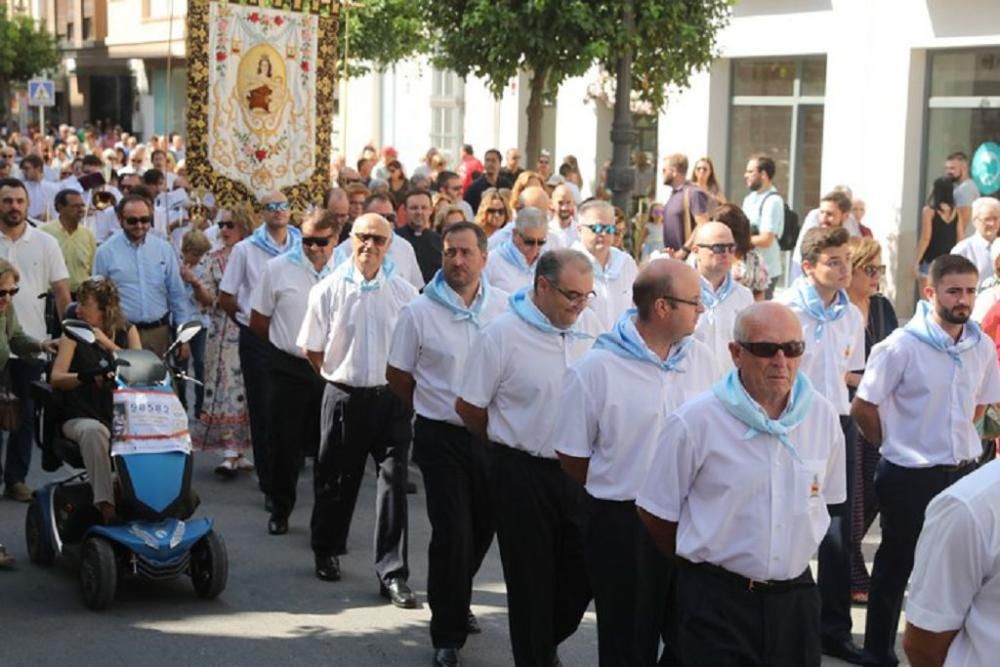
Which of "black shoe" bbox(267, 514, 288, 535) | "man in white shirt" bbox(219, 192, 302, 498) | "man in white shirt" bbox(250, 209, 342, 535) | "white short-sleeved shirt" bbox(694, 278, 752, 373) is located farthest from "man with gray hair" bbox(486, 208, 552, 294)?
"black shoe" bbox(267, 514, 288, 535)

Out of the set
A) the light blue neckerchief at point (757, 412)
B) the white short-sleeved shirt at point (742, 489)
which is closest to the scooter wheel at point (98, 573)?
the white short-sleeved shirt at point (742, 489)

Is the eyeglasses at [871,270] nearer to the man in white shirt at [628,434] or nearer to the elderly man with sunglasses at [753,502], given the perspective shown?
the man in white shirt at [628,434]

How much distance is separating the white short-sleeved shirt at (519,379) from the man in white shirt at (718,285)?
5.10ft

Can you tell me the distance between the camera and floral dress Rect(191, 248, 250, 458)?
37.8 ft

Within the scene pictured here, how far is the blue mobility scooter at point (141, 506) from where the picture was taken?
7.81 metres

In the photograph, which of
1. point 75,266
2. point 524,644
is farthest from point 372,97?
point 524,644

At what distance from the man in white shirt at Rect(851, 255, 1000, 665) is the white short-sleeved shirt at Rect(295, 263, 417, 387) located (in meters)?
2.75

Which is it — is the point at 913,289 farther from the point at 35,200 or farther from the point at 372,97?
the point at 372,97

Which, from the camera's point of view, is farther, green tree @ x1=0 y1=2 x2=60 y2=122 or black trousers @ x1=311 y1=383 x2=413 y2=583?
green tree @ x1=0 y1=2 x2=60 y2=122

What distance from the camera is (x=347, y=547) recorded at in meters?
9.30

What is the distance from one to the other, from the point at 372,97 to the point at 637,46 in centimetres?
2004

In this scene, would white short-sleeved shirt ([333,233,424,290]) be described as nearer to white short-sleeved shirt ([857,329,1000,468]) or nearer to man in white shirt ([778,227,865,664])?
man in white shirt ([778,227,865,664])

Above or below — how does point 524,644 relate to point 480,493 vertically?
below

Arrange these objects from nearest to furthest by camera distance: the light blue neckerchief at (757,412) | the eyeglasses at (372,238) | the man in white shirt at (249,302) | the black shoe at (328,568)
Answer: the light blue neckerchief at (757,412), the eyeglasses at (372,238), the black shoe at (328,568), the man in white shirt at (249,302)
